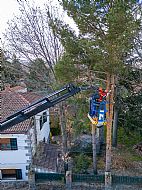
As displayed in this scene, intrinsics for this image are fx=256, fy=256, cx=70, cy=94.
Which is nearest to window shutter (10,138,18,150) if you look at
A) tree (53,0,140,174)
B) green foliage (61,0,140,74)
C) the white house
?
the white house

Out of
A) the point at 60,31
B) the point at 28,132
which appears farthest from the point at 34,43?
the point at 28,132

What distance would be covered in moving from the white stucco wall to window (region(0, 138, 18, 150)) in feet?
0.68

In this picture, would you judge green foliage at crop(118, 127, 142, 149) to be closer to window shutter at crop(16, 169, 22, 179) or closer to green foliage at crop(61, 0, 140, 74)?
window shutter at crop(16, 169, 22, 179)

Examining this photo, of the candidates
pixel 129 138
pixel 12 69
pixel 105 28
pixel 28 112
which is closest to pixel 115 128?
pixel 129 138

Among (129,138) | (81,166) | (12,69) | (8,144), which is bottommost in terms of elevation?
(81,166)

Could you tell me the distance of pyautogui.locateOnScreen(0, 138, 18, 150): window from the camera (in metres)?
16.1

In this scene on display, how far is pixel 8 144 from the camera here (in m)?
16.3

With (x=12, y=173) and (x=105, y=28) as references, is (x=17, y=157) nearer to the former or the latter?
(x=12, y=173)

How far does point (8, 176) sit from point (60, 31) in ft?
33.6

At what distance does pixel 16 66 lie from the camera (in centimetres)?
1781

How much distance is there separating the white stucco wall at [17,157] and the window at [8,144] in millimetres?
207

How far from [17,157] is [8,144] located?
3.39ft

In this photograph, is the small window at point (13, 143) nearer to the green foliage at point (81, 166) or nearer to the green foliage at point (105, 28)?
the green foliage at point (81, 166)

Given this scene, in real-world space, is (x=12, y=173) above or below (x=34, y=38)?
below
